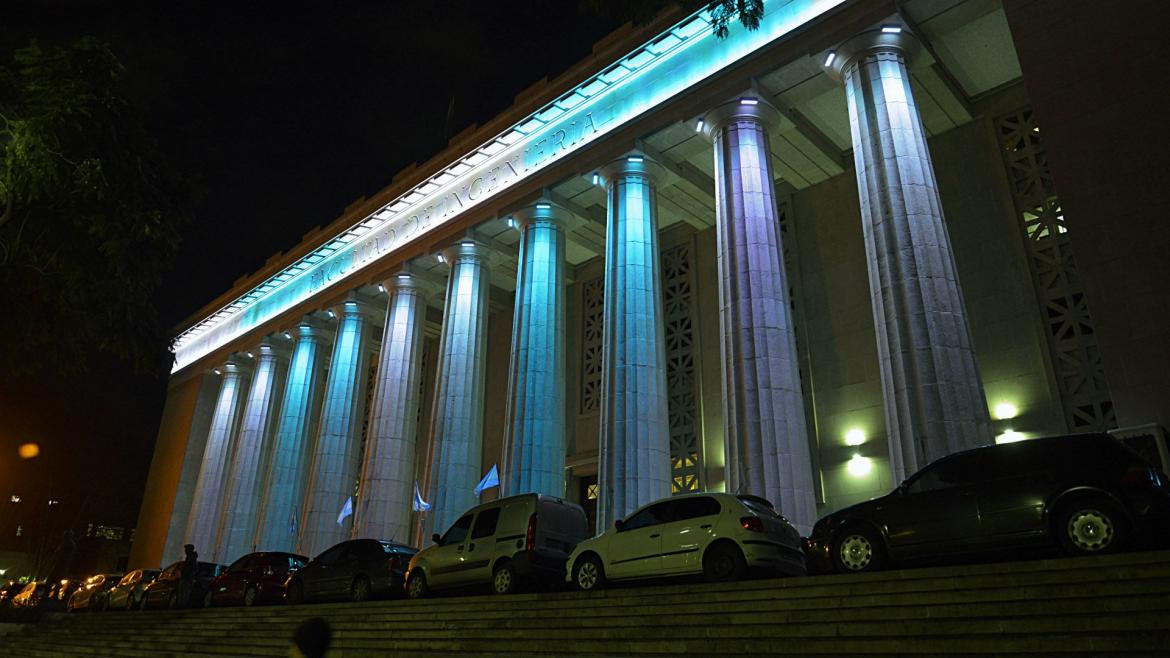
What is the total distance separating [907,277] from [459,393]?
14.2 metres

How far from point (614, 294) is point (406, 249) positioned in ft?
38.3

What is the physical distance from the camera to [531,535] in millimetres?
12367

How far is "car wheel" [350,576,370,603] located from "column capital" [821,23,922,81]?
15115mm

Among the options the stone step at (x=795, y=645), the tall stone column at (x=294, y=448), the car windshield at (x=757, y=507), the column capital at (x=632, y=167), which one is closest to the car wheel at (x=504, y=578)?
the stone step at (x=795, y=645)

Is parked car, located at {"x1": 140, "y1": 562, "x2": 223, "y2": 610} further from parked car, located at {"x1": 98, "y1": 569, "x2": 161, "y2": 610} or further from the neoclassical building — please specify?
the neoclassical building

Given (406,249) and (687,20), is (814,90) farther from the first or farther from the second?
(406,249)

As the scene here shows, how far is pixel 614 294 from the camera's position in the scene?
64.8 ft

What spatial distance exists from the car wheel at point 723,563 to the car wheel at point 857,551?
1.22 m

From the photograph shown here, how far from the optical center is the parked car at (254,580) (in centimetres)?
1672

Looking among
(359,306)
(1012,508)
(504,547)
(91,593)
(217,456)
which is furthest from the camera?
(217,456)

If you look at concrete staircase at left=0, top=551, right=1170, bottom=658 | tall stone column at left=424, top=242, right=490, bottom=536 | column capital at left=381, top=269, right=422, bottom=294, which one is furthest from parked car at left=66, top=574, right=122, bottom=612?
column capital at left=381, top=269, right=422, bottom=294

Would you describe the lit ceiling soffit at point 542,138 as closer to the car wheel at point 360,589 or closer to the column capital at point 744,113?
the column capital at point 744,113

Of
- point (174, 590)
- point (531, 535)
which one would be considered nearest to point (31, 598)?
point (174, 590)

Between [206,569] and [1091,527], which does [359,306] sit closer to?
[206,569]
